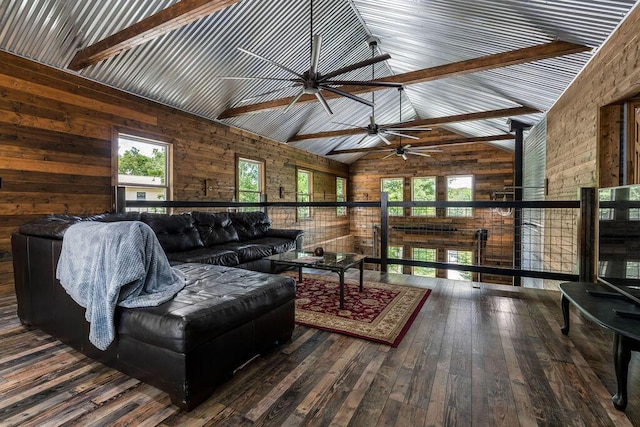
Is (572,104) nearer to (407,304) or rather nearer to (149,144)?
(407,304)

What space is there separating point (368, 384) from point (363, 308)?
3.82 ft

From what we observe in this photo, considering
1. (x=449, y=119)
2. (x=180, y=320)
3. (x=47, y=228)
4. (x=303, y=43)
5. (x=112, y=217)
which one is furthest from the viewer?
(x=449, y=119)

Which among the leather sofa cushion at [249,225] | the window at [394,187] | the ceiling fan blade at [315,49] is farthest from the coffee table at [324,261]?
the window at [394,187]

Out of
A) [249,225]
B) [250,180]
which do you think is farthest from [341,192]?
[249,225]

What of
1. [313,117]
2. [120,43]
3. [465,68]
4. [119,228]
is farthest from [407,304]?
[313,117]

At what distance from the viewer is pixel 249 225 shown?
491 cm

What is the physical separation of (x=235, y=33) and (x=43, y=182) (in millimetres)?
3191

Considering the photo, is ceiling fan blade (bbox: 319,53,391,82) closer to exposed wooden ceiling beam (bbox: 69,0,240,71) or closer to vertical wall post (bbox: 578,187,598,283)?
exposed wooden ceiling beam (bbox: 69,0,240,71)

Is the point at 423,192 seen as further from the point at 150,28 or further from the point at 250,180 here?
the point at 150,28

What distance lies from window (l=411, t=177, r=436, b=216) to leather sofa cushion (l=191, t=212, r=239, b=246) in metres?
7.56

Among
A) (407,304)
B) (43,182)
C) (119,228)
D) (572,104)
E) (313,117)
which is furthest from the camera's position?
(313,117)

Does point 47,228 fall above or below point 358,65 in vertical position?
below

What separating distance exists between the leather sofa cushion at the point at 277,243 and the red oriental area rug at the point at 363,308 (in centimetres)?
72

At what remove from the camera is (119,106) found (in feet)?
14.8
